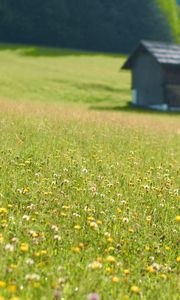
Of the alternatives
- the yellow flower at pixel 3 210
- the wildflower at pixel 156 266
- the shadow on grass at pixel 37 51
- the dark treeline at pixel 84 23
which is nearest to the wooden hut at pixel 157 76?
the shadow on grass at pixel 37 51

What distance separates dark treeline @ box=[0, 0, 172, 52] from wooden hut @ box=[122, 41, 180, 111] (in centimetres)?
2780

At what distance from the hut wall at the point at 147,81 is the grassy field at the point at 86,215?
23477 millimetres

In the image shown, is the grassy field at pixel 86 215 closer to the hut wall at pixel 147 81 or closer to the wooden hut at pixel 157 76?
the wooden hut at pixel 157 76

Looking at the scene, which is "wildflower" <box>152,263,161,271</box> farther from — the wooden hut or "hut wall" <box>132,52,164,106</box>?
"hut wall" <box>132,52,164,106</box>

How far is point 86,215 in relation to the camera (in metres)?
5.40

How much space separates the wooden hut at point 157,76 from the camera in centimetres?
3466

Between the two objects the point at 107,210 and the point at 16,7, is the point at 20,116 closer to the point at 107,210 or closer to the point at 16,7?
the point at 107,210

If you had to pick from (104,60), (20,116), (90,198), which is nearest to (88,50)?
(104,60)

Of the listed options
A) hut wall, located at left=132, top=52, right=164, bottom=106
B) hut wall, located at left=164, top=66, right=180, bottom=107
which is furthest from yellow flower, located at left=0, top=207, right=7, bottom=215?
hut wall, located at left=132, top=52, right=164, bottom=106

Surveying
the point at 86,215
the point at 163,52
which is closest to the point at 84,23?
the point at 163,52

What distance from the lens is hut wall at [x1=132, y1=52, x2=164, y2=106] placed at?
3606cm

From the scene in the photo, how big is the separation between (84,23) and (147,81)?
103 feet

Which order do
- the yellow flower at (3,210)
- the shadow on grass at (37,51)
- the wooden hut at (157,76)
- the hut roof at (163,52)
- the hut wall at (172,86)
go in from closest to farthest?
the yellow flower at (3,210) < the hut roof at (163,52) < the wooden hut at (157,76) < the hut wall at (172,86) < the shadow on grass at (37,51)

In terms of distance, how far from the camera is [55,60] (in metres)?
53.7
